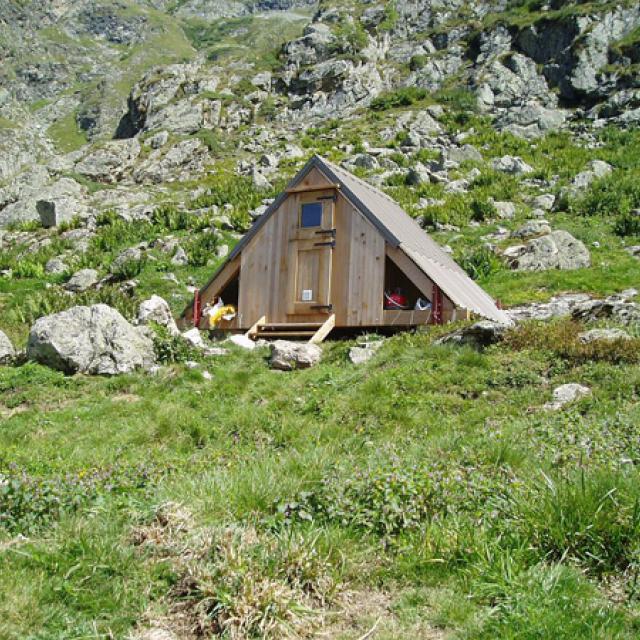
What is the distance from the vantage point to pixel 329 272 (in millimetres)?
15258

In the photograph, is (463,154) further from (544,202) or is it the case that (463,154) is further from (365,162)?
(544,202)

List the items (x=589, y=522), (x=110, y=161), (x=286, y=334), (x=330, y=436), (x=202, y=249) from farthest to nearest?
(x=110, y=161)
(x=202, y=249)
(x=286, y=334)
(x=330, y=436)
(x=589, y=522)

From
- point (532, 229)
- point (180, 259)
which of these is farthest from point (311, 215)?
point (532, 229)

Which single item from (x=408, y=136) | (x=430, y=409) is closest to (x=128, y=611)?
(x=430, y=409)

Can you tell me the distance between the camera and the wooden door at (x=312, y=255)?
15258 millimetres

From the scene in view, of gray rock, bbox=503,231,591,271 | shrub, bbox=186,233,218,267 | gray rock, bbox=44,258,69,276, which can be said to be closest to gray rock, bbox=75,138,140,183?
gray rock, bbox=44,258,69,276

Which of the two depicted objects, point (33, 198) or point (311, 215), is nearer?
point (311, 215)

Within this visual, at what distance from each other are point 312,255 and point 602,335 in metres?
7.44

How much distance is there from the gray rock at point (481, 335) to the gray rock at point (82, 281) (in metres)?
13.9

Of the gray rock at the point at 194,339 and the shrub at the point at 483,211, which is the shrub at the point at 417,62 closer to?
the shrub at the point at 483,211

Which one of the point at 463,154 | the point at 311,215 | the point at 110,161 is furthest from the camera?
the point at 110,161

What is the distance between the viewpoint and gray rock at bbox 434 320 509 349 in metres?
10.8

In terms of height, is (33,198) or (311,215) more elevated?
(33,198)

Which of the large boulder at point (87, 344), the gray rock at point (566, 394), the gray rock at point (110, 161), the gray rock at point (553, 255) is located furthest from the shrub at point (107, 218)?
the gray rock at point (566, 394)
